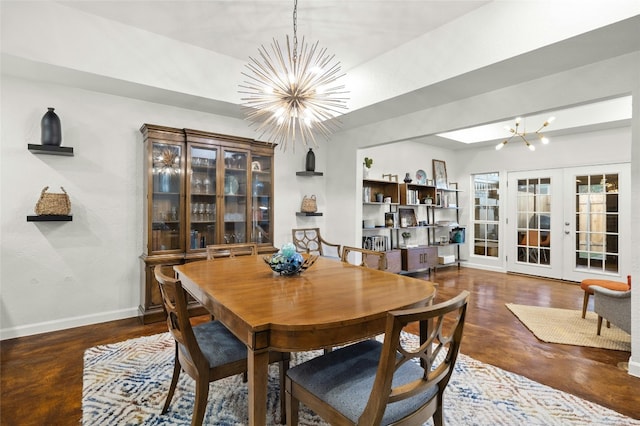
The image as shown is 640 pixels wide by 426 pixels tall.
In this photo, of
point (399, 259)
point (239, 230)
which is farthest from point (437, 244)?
point (239, 230)

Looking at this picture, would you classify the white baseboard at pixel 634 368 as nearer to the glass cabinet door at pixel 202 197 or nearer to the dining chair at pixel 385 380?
the dining chair at pixel 385 380

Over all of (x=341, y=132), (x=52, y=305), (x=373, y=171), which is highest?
(x=341, y=132)

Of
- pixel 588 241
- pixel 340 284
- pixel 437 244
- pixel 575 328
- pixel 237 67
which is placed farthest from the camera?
pixel 437 244

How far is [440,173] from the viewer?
6.70m

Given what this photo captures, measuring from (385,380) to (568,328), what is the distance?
10.9 ft

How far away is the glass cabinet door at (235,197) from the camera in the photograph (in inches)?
155

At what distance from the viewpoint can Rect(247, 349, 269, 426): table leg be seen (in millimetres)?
1184

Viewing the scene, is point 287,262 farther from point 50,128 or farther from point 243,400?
point 50,128

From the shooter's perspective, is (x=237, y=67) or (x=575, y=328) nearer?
(x=575, y=328)

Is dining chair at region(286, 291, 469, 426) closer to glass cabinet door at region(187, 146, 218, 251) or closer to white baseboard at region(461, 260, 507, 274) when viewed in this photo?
glass cabinet door at region(187, 146, 218, 251)

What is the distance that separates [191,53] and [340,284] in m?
2.95

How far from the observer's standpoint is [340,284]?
1.82m

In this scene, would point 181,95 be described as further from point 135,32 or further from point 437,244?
point 437,244

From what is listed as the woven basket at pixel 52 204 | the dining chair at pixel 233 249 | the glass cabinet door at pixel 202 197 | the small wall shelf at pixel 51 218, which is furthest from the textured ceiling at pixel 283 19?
the dining chair at pixel 233 249
